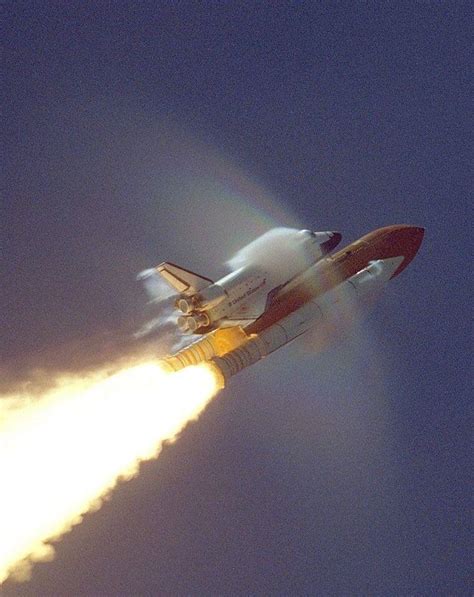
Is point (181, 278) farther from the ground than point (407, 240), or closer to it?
closer to it

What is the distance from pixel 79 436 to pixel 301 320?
14.2 m

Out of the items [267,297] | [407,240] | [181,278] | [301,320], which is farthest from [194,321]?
[407,240]

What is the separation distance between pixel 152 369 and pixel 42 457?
24.9 ft

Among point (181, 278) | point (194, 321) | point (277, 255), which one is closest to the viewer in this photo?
point (194, 321)

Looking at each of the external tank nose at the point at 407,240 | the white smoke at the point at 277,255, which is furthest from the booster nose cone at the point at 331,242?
the external tank nose at the point at 407,240

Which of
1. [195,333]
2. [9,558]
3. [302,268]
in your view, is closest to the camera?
[9,558]

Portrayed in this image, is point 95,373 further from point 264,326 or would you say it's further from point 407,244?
point 407,244

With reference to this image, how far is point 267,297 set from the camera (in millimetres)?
48750

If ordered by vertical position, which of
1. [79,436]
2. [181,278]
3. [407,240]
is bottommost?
[79,436]

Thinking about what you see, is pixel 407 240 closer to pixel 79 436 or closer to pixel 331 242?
pixel 331 242

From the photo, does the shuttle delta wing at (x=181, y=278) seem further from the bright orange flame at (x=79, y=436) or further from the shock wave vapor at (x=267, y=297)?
the bright orange flame at (x=79, y=436)

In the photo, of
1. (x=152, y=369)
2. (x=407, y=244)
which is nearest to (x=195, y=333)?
(x=152, y=369)

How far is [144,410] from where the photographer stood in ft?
153

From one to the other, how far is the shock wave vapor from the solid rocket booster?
0.05 meters
